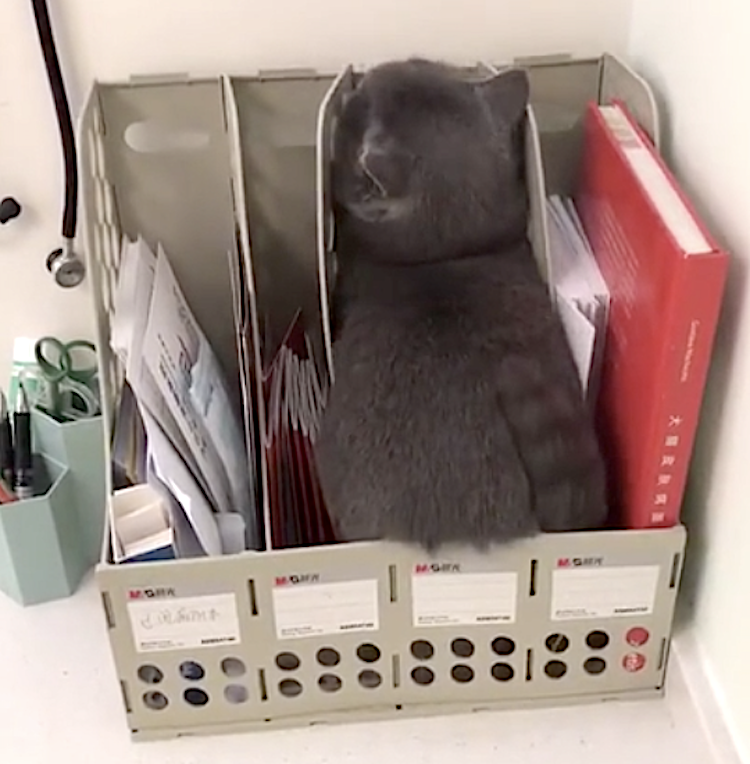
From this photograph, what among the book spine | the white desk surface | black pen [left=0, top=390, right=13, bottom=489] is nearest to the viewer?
the book spine

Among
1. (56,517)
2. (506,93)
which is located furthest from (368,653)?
(506,93)

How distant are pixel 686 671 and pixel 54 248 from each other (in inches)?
21.3

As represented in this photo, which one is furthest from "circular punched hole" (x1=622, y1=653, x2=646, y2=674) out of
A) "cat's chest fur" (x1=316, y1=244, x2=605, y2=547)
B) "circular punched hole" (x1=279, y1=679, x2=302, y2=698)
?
"circular punched hole" (x1=279, y1=679, x2=302, y2=698)

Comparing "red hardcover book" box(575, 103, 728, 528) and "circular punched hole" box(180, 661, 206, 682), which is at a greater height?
"red hardcover book" box(575, 103, 728, 528)

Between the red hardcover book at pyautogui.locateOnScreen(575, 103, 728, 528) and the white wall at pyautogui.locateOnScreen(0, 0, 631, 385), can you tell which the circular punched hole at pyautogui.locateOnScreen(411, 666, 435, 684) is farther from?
the white wall at pyautogui.locateOnScreen(0, 0, 631, 385)

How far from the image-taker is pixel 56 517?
0.88 m

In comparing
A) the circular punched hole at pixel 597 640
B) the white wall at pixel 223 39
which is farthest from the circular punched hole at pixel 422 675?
the white wall at pixel 223 39

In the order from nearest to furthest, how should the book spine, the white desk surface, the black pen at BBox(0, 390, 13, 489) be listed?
the book spine → the white desk surface → the black pen at BBox(0, 390, 13, 489)

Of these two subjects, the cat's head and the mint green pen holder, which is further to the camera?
the mint green pen holder

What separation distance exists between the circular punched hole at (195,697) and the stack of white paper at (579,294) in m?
0.31

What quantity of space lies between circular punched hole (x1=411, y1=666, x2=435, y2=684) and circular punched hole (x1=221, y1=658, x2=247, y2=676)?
0.36 feet

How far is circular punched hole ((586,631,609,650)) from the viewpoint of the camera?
2.57 ft

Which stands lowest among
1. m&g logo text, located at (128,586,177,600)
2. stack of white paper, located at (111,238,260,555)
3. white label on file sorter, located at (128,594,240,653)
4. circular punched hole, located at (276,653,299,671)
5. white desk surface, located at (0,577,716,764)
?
white desk surface, located at (0,577,716,764)

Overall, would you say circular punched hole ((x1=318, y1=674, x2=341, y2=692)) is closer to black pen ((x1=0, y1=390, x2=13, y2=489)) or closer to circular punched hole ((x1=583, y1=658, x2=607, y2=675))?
circular punched hole ((x1=583, y1=658, x2=607, y2=675))
